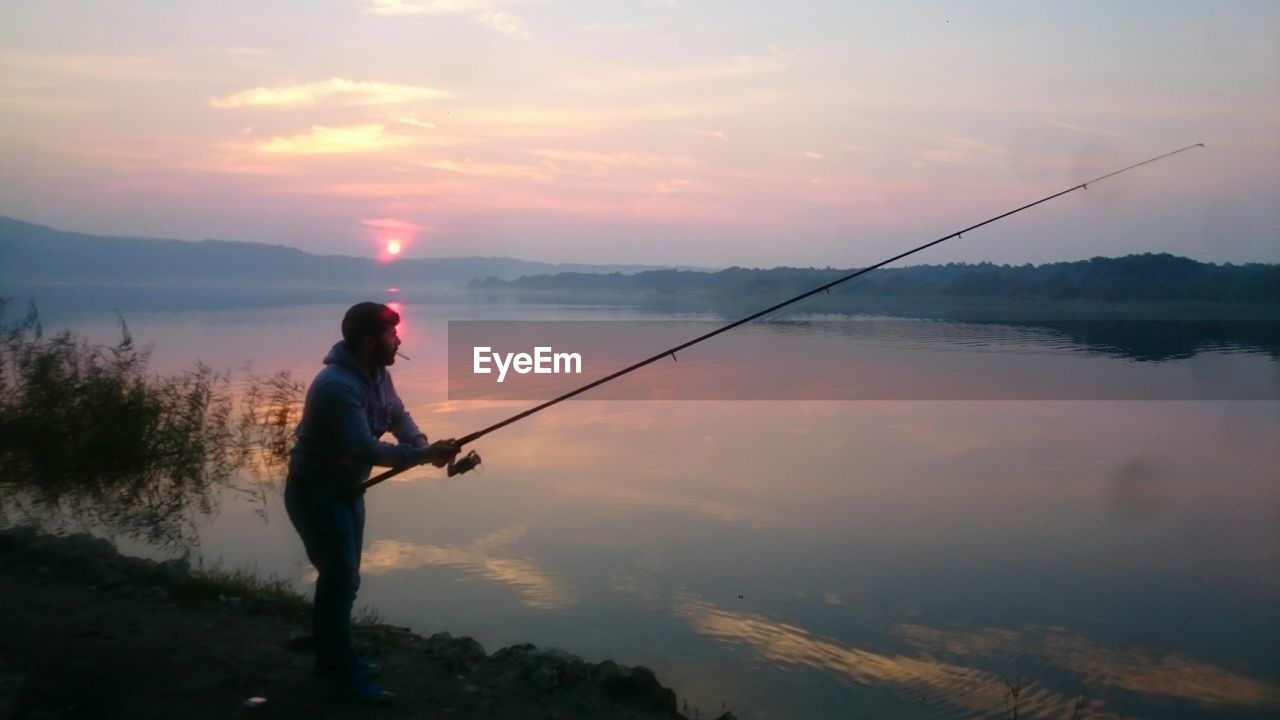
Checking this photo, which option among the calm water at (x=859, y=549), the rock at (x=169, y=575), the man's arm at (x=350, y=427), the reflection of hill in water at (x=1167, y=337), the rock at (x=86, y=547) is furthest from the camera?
the reflection of hill in water at (x=1167, y=337)

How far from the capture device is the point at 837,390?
1777cm

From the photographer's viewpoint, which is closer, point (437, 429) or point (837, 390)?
point (437, 429)

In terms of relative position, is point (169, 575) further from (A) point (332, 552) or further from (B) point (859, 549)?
(B) point (859, 549)

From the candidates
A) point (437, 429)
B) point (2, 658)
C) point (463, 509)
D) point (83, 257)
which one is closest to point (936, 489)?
point (463, 509)

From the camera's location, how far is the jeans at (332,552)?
13.4 ft

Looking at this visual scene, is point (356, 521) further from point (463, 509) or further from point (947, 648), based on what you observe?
point (463, 509)

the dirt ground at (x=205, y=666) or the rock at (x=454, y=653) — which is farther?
the rock at (x=454, y=653)

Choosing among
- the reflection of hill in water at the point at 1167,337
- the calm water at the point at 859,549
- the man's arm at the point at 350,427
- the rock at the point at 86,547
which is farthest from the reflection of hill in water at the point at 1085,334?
the man's arm at the point at 350,427

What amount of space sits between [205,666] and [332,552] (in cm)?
101

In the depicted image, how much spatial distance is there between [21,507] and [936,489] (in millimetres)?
8828

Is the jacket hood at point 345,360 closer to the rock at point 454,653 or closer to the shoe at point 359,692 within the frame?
the shoe at point 359,692

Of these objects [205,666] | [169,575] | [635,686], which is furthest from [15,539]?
[635,686]

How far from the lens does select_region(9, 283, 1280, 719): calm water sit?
627 centimetres

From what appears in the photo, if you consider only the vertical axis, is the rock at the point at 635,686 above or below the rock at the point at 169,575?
below
